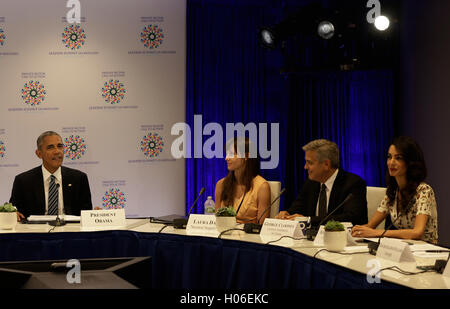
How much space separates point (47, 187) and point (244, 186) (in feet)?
4.48

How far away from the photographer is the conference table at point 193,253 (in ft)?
8.00

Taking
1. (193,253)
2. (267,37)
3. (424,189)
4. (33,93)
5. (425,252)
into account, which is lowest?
(193,253)

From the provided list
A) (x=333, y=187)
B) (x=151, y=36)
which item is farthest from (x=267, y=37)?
(x=333, y=187)

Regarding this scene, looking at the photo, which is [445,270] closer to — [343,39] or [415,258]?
[415,258]

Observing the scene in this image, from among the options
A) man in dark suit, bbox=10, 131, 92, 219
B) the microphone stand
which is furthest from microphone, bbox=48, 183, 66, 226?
man in dark suit, bbox=10, 131, 92, 219

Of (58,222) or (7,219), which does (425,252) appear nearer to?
(58,222)

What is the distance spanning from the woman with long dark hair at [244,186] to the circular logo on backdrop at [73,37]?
255 cm

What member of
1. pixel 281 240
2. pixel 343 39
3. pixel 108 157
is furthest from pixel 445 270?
pixel 108 157

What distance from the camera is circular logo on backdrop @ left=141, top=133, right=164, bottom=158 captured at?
5.54 meters

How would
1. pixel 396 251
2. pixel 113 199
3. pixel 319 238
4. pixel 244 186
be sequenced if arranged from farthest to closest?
pixel 113 199 → pixel 244 186 → pixel 319 238 → pixel 396 251

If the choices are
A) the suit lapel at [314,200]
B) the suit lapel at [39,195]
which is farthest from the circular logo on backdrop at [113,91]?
the suit lapel at [314,200]

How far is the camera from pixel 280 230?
288cm

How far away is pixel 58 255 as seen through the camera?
9.86ft

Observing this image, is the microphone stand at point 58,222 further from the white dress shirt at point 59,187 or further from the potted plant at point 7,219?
the white dress shirt at point 59,187
